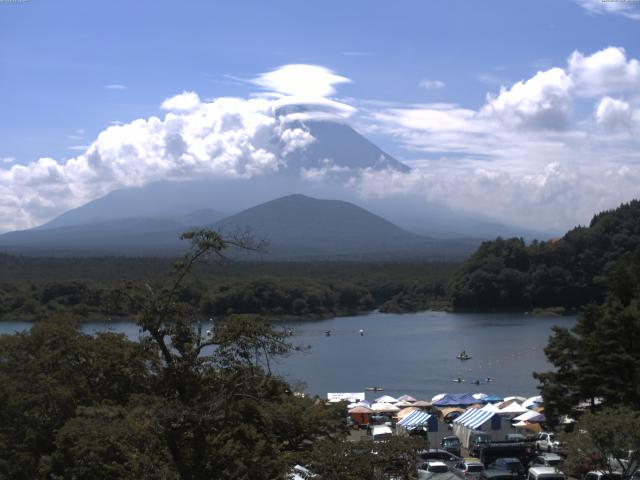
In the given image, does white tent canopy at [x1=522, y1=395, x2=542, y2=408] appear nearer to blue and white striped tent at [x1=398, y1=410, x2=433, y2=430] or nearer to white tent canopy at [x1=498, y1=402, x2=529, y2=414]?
white tent canopy at [x1=498, y1=402, x2=529, y2=414]

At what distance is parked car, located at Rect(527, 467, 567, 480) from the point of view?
11.9 m

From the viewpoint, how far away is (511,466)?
43.3 feet

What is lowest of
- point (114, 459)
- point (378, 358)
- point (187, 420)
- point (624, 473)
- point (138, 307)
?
point (378, 358)

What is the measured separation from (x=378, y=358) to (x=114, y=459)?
3143 centimetres

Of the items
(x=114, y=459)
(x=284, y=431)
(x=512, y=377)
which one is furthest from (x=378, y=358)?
(x=114, y=459)

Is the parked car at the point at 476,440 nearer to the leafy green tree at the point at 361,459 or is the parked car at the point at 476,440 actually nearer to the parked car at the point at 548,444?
the parked car at the point at 548,444

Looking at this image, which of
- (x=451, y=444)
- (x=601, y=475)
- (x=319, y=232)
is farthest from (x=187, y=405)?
(x=319, y=232)

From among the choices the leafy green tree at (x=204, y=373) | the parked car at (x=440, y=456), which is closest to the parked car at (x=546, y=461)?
the parked car at (x=440, y=456)

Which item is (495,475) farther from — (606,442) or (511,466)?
(606,442)

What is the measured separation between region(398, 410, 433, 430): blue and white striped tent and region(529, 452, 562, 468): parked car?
3777 millimetres

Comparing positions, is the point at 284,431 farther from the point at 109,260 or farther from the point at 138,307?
the point at 109,260

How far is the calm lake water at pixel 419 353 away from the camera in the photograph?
30.6m

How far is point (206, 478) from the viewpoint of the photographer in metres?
6.06

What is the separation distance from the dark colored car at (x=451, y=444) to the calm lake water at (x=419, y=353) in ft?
18.8
